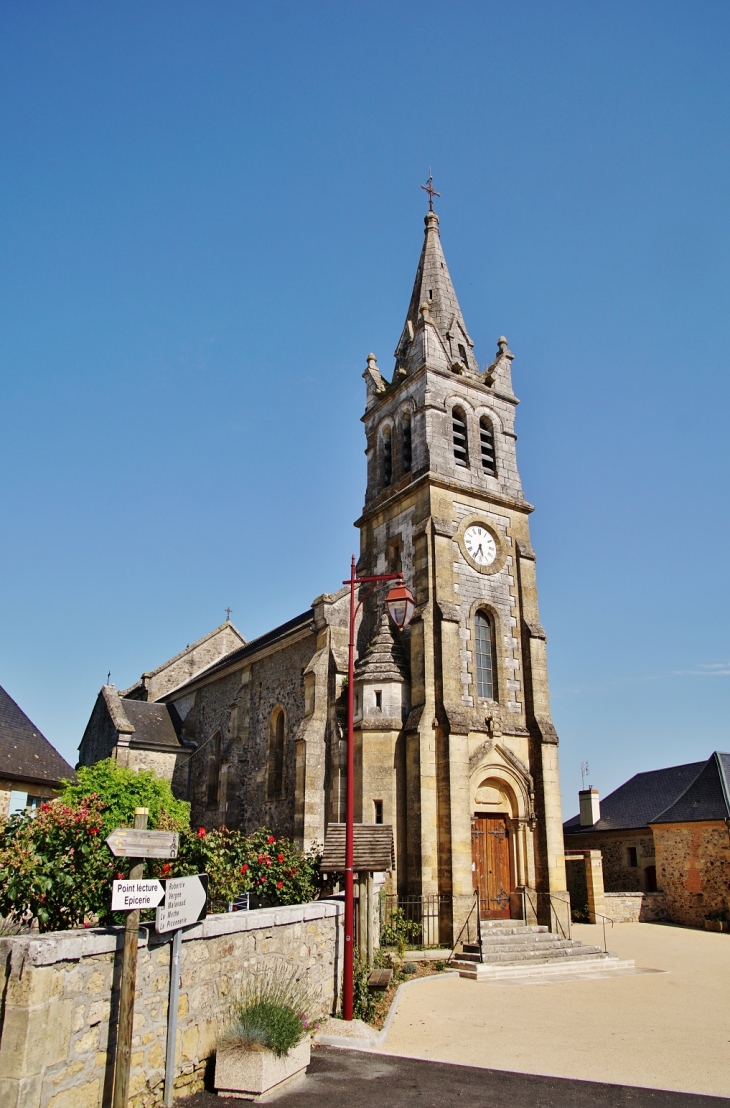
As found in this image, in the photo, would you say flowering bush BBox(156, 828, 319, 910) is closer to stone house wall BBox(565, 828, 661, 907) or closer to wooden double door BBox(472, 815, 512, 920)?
wooden double door BBox(472, 815, 512, 920)

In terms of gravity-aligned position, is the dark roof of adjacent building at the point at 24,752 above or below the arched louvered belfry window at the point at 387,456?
below

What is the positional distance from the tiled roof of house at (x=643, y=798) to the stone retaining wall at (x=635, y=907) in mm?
2717

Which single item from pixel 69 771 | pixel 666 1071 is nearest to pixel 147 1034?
pixel 666 1071

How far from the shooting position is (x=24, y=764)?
55.9 feet

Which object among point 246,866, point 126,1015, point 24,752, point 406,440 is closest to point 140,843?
point 126,1015

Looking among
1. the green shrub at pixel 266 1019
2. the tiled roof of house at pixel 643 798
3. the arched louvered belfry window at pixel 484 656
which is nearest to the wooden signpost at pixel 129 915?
the green shrub at pixel 266 1019

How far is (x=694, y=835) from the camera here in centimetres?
2638

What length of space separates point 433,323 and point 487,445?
4309mm

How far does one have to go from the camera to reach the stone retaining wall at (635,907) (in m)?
26.3

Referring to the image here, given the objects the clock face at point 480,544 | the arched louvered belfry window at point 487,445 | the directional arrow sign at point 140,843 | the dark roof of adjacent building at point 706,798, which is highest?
the arched louvered belfry window at point 487,445

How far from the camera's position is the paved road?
283 inches

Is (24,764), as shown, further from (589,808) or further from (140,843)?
(589,808)

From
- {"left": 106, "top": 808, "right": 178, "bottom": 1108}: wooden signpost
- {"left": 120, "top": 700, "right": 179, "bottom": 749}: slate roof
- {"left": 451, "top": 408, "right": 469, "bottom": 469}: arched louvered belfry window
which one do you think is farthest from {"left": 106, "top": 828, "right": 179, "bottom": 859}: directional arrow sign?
{"left": 120, "top": 700, "right": 179, "bottom": 749}: slate roof

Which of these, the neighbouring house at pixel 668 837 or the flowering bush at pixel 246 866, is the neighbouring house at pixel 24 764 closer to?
the flowering bush at pixel 246 866
